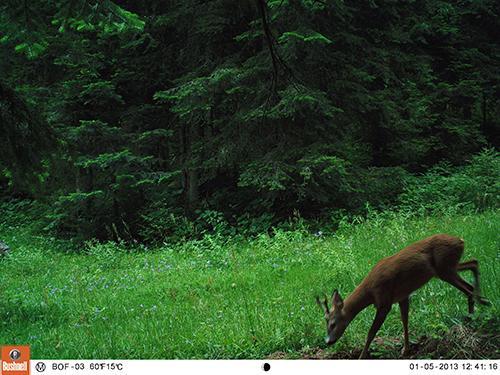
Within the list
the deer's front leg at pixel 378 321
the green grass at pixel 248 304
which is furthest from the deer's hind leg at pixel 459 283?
the deer's front leg at pixel 378 321

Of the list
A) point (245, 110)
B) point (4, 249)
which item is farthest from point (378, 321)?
point (4, 249)

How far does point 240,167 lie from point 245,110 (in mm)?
1571

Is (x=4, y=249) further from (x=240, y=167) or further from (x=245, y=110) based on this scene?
(x=245, y=110)

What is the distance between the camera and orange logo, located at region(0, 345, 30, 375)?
206 cm

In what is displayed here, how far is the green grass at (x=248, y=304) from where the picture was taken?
6.93 feet

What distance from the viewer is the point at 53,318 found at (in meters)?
3.87

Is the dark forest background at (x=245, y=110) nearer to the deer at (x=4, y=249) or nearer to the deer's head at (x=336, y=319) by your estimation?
the deer at (x=4, y=249)

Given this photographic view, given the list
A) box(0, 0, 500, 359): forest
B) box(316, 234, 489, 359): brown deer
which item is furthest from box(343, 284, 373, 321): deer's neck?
box(0, 0, 500, 359): forest

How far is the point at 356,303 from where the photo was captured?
1.74 m

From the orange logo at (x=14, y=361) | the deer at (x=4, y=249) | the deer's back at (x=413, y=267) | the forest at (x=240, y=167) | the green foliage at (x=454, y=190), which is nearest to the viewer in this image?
the deer's back at (x=413, y=267)

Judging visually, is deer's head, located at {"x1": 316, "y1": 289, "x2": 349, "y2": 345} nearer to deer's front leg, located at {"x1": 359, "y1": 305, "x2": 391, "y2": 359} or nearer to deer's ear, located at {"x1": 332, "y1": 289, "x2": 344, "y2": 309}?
deer's ear, located at {"x1": 332, "y1": 289, "x2": 344, "y2": 309}

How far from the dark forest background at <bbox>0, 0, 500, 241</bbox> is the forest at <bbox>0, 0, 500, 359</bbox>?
40 millimetres

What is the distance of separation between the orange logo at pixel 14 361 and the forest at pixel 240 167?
25cm

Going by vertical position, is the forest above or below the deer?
above
